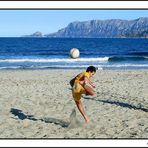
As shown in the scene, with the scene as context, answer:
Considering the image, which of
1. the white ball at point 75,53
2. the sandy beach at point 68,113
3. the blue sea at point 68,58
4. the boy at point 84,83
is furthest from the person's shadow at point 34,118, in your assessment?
the blue sea at point 68,58

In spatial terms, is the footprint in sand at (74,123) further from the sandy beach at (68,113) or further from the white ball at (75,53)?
the white ball at (75,53)

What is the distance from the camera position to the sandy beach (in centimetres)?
862

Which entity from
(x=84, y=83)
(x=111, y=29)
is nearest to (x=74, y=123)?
(x=84, y=83)

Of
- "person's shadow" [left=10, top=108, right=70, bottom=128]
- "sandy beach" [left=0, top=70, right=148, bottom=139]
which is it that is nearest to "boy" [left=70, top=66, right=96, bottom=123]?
"sandy beach" [left=0, top=70, right=148, bottom=139]

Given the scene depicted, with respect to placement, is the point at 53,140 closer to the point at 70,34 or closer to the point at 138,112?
the point at 138,112

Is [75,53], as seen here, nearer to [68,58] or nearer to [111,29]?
[68,58]

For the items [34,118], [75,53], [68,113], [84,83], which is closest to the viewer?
[84,83]

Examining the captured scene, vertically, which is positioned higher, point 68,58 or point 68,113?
point 68,113

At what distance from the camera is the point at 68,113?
10727 millimetres

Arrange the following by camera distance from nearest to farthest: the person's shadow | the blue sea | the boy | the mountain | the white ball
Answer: the boy
the person's shadow
the white ball
the blue sea
the mountain

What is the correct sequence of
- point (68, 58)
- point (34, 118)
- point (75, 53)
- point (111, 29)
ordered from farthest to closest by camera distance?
1. point (111, 29)
2. point (68, 58)
3. point (75, 53)
4. point (34, 118)

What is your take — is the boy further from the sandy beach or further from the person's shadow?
the person's shadow

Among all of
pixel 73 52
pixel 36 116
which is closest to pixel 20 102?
pixel 36 116

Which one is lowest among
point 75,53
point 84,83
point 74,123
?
point 75,53
